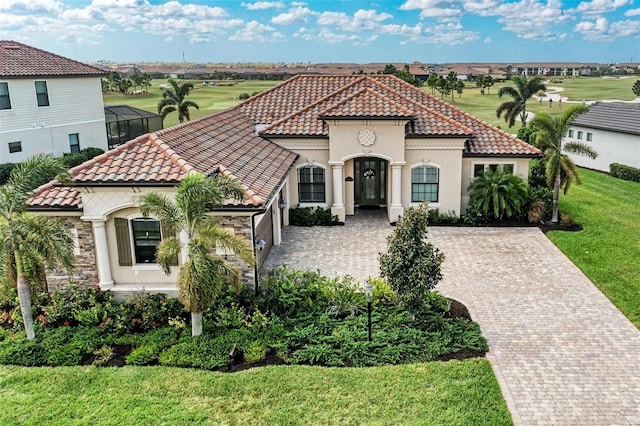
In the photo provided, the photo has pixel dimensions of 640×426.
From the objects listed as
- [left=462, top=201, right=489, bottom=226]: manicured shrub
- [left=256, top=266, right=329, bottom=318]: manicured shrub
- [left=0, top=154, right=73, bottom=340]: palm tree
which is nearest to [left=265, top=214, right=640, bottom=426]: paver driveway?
[left=462, top=201, right=489, bottom=226]: manicured shrub

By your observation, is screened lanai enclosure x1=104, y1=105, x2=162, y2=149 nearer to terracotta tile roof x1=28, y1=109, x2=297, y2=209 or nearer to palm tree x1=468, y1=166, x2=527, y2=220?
terracotta tile roof x1=28, y1=109, x2=297, y2=209

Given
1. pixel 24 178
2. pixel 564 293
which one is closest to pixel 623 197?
pixel 564 293

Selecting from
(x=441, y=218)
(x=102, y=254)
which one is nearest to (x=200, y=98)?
(x=441, y=218)

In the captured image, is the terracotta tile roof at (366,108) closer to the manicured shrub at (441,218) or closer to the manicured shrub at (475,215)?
the manicured shrub at (441,218)

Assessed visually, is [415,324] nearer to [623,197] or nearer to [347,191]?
[347,191]

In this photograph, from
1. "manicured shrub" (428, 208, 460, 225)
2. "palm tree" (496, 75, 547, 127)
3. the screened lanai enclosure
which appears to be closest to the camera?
"manicured shrub" (428, 208, 460, 225)

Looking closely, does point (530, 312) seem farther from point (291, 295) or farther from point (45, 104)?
point (45, 104)
